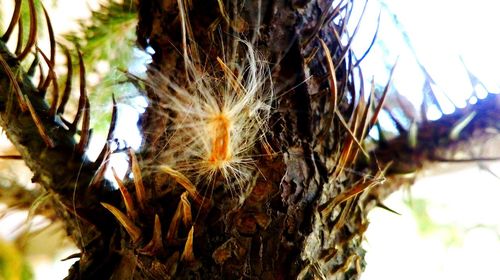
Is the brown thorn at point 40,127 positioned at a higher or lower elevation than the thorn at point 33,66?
lower

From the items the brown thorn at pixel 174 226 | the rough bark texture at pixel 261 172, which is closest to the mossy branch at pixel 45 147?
the rough bark texture at pixel 261 172

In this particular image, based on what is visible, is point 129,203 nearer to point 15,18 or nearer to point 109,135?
point 109,135

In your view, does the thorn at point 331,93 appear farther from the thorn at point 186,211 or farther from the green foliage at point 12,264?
the green foliage at point 12,264

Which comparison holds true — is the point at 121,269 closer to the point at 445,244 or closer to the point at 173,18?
the point at 173,18

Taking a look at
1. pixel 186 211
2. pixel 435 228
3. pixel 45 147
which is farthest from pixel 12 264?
pixel 435 228

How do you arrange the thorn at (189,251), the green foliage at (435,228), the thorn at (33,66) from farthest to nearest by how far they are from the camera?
the green foliage at (435,228) < the thorn at (33,66) < the thorn at (189,251)

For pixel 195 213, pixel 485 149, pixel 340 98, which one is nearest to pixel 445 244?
pixel 485 149

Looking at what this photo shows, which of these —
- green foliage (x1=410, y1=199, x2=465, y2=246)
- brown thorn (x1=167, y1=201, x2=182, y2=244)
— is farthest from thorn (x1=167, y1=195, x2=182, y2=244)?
green foliage (x1=410, y1=199, x2=465, y2=246)

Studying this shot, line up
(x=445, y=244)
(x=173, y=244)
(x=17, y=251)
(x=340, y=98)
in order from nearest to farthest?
(x=173, y=244) < (x=340, y=98) < (x=17, y=251) < (x=445, y=244)
